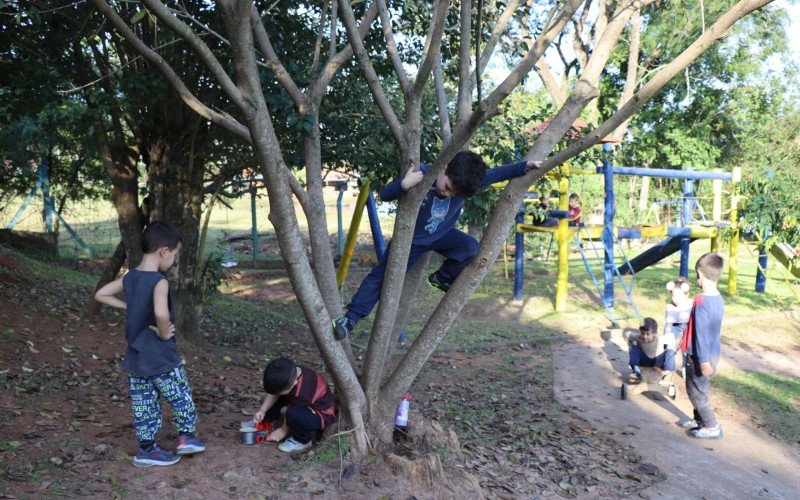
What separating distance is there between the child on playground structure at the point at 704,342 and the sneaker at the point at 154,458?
4.37m

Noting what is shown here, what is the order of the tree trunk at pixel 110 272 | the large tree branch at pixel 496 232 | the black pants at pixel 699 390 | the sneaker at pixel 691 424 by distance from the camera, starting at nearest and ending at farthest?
1. the large tree branch at pixel 496 232
2. the black pants at pixel 699 390
3. the sneaker at pixel 691 424
4. the tree trunk at pixel 110 272

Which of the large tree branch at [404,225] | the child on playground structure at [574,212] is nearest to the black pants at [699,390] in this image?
the large tree branch at [404,225]

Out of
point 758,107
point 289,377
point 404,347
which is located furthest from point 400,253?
point 758,107

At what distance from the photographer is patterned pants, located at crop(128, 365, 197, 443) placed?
4020mm

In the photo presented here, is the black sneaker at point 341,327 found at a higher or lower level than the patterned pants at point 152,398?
higher

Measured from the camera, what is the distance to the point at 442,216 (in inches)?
174

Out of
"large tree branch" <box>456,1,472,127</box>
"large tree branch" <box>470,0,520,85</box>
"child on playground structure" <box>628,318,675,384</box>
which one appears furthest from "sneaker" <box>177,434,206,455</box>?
"child on playground structure" <box>628,318,675,384</box>

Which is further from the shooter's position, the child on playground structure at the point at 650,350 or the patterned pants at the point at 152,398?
the child on playground structure at the point at 650,350

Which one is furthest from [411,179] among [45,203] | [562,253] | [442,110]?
[45,203]

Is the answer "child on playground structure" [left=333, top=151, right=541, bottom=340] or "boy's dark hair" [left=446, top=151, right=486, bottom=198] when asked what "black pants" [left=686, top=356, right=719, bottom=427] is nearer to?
"child on playground structure" [left=333, top=151, right=541, bottom=340]

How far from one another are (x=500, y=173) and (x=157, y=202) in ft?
15.3

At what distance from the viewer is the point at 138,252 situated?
7582 mm

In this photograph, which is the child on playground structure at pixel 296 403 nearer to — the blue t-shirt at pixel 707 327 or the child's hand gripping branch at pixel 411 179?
the child's hand gripping branch at pixel 411 179

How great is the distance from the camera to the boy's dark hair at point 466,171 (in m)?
4.08
